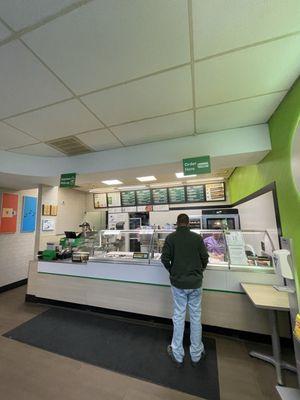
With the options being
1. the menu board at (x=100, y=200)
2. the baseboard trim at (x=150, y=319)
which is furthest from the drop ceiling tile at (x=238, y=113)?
the menu board at (x=100, y=200)

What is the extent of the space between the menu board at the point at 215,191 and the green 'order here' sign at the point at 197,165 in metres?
2.65

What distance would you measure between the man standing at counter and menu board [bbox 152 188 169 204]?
3.39 m

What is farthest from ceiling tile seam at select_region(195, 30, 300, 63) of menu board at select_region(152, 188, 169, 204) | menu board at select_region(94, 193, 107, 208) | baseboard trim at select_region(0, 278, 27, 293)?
baseboard trim at select_region(0, 278, 27, 293)

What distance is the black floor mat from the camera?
6.48 feet

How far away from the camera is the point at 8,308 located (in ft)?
12.1

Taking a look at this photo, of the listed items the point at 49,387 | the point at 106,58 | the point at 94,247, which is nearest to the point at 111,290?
the point at 94,247

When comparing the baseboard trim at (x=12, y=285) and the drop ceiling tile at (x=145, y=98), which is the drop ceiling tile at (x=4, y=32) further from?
the baseboard trim at (x=12, y=285)

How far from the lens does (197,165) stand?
297 centimetres

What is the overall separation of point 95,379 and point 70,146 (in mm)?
3227

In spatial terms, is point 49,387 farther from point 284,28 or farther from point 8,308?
point 284,28

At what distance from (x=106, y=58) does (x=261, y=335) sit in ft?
11.9

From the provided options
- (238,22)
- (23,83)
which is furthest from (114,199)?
(238,22)

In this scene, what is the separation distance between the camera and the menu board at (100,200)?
256 inches

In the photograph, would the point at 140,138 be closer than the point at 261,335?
No
